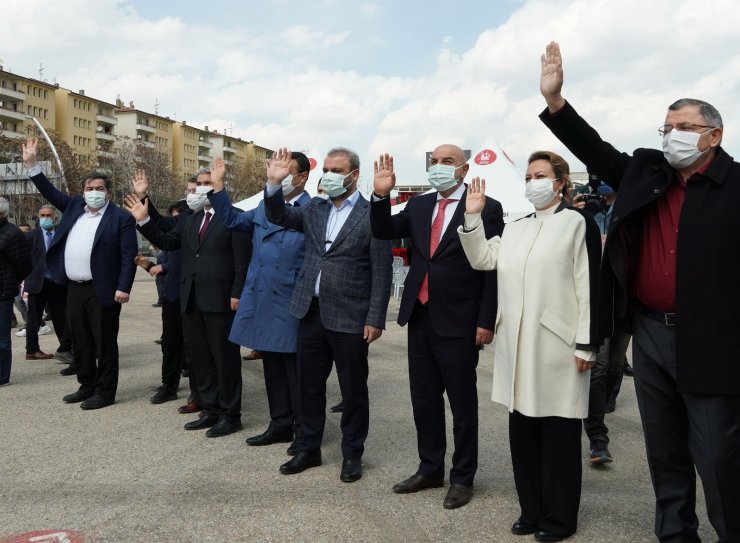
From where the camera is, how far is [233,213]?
5438 mm

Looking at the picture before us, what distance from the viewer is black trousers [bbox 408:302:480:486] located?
4121 mm

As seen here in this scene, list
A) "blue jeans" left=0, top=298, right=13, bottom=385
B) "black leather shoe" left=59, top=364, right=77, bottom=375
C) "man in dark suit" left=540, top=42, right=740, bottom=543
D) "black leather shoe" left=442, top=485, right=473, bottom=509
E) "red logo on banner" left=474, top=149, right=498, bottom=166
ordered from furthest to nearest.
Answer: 1. "red logo on banner" left=474, top=149, right=498, bottom=166
2. "black leather shoe" left=59, top=364, right=77, bottom=375
3. "blue jeans" left=0, top=298, right=13, bottom=385
4. "black leather shoe" left=442, top=485, right=473, bottom=509
5. "man in dark suit" left=540, top=42, right=740, bottom=543

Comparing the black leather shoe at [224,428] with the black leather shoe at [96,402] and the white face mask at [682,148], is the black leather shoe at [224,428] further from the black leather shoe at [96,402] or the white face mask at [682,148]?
the white face mask at [682,148]

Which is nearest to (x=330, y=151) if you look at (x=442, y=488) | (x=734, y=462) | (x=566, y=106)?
(x=566, y=106)

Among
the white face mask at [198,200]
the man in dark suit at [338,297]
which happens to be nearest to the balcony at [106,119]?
the white face mask at [198,200]

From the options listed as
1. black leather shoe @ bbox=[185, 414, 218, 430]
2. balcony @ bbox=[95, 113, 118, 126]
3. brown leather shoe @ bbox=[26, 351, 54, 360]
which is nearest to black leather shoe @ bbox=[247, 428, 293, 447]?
black leather shoe @ bbox=[185, 414, 218, 430]

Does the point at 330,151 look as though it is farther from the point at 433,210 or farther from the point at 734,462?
the point at 734,462

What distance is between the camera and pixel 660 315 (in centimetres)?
323

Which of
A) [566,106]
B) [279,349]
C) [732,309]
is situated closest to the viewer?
[732,309]

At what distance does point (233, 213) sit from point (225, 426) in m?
1.76

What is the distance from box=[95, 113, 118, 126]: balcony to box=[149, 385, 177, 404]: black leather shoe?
292 feet

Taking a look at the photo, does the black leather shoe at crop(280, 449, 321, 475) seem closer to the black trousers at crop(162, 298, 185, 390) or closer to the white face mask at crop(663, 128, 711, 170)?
the black trousers at crop(162, 298, 185, 390)

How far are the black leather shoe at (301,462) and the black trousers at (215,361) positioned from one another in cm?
119

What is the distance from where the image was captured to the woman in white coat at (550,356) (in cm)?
355
